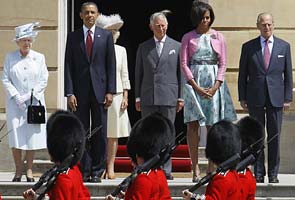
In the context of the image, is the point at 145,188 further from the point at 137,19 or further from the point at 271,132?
the point at 137,19

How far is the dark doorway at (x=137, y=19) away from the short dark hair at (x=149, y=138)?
5718mm

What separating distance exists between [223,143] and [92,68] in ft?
10.0

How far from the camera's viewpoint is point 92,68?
13508 mm

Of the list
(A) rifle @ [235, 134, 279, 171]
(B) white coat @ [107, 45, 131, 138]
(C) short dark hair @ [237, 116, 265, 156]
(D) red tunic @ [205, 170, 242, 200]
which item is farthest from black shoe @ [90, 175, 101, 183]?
(D) red tunic @ [205, 170, 242, 200]

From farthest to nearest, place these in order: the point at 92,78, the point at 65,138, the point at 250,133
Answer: the point at 92,78 < the point at 250,133 < the point at 65,138

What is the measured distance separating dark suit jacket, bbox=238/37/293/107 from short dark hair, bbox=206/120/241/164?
262 centimetres

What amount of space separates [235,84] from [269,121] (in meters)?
1.61

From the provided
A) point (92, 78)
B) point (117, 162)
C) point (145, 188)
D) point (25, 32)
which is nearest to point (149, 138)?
point (145, 188)

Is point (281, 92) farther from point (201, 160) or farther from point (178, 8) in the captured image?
point (178, 8)

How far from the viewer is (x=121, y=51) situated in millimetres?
14266

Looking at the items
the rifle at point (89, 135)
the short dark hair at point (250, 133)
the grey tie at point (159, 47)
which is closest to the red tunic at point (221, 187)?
the short dark hair at point (250, 133)

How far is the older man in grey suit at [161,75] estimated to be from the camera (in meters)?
13.8

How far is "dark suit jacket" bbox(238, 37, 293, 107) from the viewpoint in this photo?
1356 centimetres

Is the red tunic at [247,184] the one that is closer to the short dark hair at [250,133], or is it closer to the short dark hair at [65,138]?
the short dark hair at [250,133]
